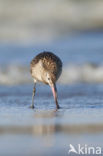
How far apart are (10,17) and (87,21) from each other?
9.34ft

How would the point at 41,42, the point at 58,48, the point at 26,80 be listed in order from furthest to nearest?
the point at 41,42 → the point at 58,48 → the point at 26,80

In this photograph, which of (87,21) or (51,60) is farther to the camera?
(87,21)

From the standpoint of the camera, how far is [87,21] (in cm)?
2375

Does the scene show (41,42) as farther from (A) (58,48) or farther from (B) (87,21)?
(B) (87,21)

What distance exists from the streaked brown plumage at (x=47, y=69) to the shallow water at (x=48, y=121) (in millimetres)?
389

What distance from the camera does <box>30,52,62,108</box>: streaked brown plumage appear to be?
10.2 meters

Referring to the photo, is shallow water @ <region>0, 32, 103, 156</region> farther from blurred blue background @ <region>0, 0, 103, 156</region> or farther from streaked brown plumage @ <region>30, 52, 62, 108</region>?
streaked brown plumage @ <region>30, 52, 62, 108</region>

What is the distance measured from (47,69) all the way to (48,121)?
2012 mm

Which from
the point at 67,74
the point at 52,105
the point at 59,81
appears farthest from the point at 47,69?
the point at 67,74

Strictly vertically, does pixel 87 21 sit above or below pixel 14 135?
above

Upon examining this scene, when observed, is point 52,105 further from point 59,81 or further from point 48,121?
point 59,81

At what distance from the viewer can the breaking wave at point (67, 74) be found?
13141 mm

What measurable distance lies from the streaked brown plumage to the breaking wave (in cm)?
228

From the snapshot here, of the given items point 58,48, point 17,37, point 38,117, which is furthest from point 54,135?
point 17,37
